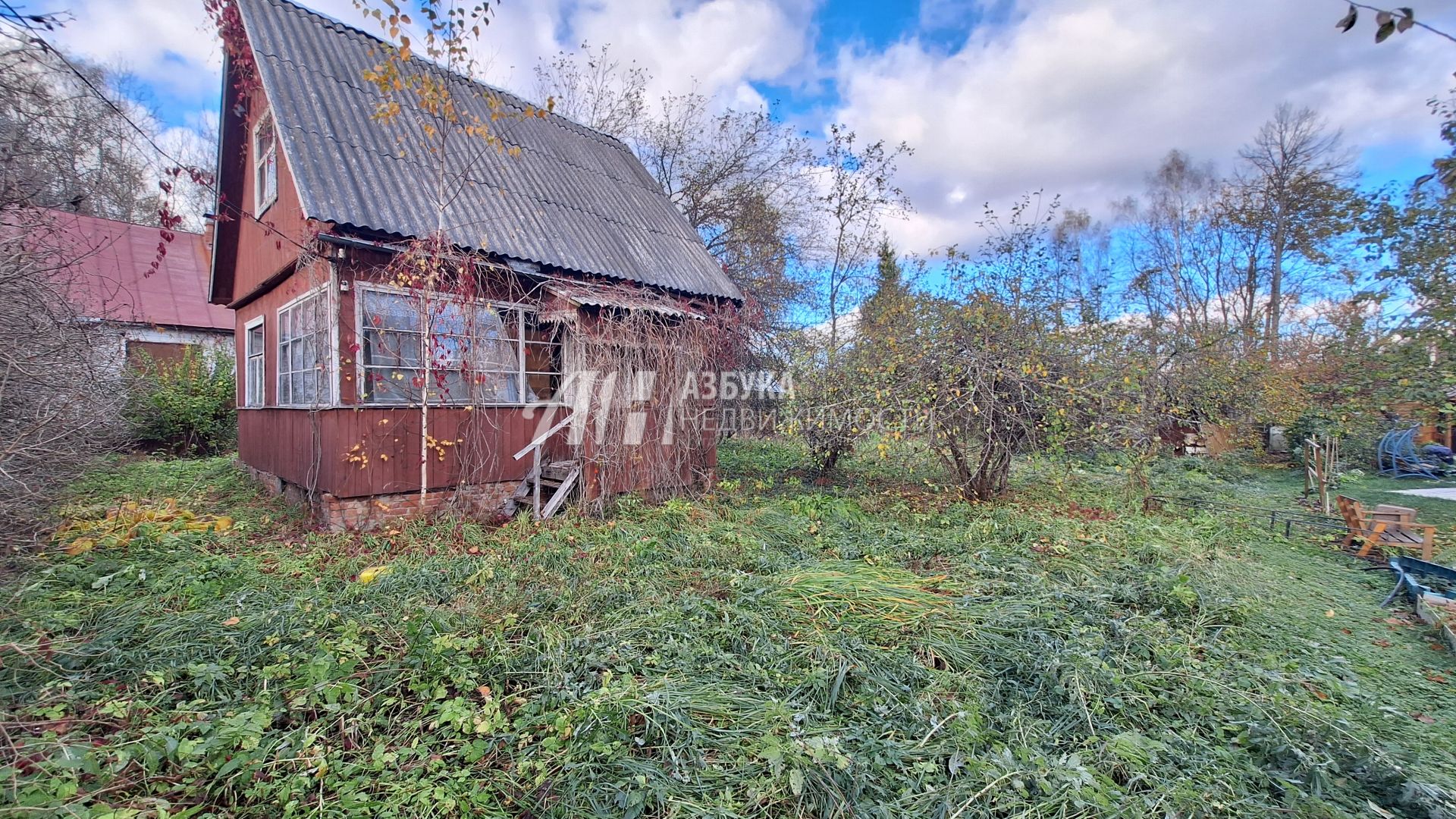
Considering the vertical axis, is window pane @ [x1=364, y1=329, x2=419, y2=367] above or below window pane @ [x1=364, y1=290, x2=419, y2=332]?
below

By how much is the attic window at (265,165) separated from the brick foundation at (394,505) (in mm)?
3940

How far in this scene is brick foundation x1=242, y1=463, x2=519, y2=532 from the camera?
5.92m

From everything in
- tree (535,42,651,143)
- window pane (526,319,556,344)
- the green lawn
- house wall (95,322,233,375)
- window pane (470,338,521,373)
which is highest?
tree (535,42,651,143)

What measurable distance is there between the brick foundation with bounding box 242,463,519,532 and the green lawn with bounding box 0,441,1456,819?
718mm

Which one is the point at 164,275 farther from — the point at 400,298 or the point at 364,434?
the point at 364,434

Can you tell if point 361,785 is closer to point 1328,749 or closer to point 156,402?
point 1328,749

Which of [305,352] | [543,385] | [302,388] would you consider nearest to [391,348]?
[305,352]

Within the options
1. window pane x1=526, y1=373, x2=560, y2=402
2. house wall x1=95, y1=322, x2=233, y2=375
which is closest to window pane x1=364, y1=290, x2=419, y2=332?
A: window pane x1=526, y1=373, x2=560, y2=402

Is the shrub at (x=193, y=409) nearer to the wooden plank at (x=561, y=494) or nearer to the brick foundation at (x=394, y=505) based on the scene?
the brick foundation at (x=394, y=505)

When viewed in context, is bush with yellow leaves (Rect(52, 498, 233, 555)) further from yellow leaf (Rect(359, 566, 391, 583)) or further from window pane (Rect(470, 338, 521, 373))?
window pane (Rect(470, 338, 521, 373))

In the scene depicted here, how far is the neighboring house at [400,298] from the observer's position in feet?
19.5

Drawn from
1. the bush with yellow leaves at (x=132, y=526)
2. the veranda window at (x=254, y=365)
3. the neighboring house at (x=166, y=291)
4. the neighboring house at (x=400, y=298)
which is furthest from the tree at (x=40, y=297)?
the neighboring house at (x=166, y=291)

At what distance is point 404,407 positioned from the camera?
6199 mm

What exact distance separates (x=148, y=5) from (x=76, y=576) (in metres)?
4.37
